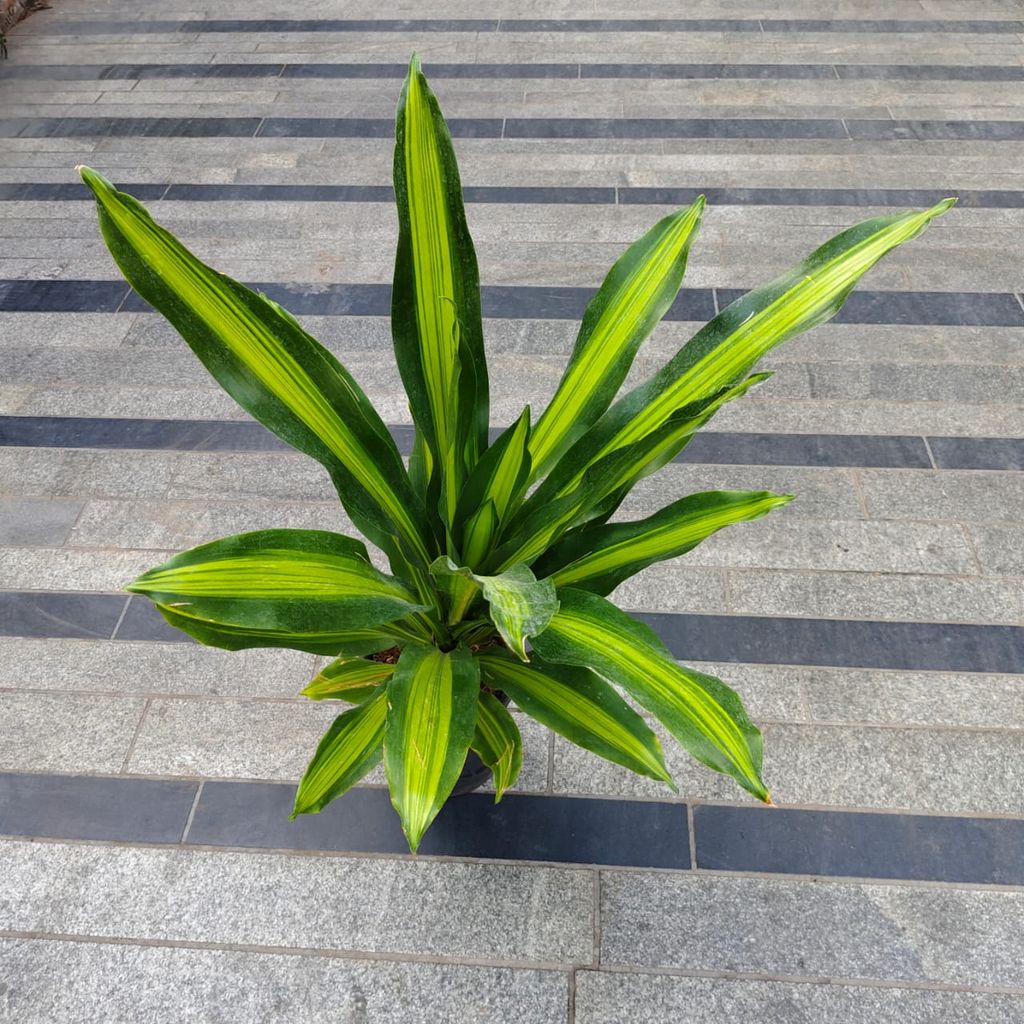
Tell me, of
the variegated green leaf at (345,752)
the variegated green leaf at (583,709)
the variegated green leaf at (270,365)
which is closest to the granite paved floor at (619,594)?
the variegated green leaf at (345,752)

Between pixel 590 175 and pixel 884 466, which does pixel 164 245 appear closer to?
pixel 884 466

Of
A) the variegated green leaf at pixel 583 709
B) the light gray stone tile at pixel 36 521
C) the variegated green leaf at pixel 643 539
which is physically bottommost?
the light gray stone tile at pixel 36 521

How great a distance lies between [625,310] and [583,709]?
0.52 metres

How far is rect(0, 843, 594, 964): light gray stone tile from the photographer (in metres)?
1.63

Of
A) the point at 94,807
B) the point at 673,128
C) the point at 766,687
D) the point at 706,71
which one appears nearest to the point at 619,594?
the point at 766,687

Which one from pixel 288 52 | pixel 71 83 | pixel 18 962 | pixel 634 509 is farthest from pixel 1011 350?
pixel 71 83

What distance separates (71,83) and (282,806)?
11.0 ft

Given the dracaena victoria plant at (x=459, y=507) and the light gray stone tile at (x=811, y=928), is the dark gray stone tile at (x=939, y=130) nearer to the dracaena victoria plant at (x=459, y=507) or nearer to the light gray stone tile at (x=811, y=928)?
the dracaena victoria plant at (x=459, y=507)

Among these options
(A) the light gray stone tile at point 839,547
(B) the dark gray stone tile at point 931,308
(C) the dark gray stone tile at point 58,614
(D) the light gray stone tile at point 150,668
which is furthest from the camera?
(B) the dark gray stone tile at point 931,308

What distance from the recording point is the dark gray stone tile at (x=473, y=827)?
1.74m

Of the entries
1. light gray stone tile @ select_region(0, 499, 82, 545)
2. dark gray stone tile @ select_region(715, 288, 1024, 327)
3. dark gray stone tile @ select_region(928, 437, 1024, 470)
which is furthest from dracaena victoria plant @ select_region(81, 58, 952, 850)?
dark gray stone tile @ select_region(715, 288, 1024, 327)

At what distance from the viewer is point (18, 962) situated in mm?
1616

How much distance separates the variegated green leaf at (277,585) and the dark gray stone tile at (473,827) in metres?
0.67

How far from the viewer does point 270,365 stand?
3.88ft
